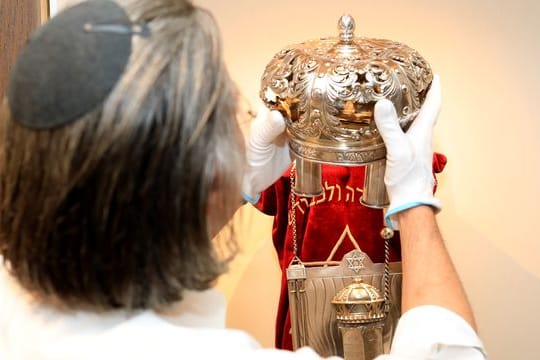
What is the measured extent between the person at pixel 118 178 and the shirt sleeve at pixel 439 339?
6.9 inches

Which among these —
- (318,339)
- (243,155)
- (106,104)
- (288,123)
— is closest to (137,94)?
(106,104)

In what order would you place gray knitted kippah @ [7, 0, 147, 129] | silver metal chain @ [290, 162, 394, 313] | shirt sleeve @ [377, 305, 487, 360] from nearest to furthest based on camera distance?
gray knitted kippah @ [7, 0, 147, 129]
shirt sleeve @ [377, 305, 487, 360]
silver metal chain @ [290, 162, 394, 313]

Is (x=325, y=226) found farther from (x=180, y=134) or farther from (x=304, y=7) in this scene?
(x=180, y=134)

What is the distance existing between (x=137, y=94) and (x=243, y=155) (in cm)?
13

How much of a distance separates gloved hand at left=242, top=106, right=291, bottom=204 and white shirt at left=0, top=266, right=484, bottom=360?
0.35m

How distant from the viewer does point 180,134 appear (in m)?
0.62

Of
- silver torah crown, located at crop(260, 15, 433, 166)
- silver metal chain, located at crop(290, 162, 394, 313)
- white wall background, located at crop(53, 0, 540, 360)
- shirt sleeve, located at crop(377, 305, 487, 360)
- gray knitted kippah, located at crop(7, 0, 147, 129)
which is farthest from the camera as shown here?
white wall background, located at crop(53, 0, 540, 360)

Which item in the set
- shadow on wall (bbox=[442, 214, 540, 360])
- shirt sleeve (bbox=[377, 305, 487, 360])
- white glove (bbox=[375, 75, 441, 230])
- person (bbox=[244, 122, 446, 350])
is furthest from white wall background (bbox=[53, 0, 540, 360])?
shirt sleeve (bbox=[377, 305, 487, 360])

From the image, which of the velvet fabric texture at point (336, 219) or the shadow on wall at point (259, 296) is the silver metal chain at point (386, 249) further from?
the shadow on wall at point (259, 296)

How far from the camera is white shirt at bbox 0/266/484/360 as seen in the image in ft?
2.12

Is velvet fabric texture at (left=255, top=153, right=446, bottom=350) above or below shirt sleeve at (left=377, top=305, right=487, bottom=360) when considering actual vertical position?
below

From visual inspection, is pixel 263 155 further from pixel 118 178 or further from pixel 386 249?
pixel 118 178

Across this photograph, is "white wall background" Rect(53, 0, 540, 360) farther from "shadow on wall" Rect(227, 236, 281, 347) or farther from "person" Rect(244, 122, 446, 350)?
"person" Rect(244, 122, 446, 350)

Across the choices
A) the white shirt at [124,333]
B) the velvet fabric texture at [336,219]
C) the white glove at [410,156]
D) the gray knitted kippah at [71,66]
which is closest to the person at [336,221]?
the velvet fabric texture at [336,219]
